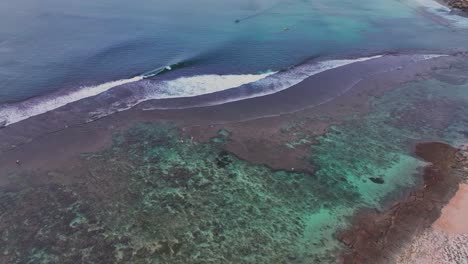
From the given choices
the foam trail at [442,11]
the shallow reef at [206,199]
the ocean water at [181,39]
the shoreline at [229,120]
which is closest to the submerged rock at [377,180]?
the shallow reef at [206,199]

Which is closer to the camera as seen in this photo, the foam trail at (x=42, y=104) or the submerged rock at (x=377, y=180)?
the submerged rock at (x=377, y=180)

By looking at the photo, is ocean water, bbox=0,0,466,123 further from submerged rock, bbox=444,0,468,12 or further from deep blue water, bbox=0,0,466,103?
submerged rock, bbox=444,0,468,12

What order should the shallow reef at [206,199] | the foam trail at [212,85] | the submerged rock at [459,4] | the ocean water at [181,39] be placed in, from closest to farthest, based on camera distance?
the shallow reef at [206,199] < the foam trail at [212,85] < the ocean water at [181,39] < the submerged rock at [459,4]

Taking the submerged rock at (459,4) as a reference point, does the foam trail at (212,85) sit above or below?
below

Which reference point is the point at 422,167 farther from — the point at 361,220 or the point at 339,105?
the point at 339,105

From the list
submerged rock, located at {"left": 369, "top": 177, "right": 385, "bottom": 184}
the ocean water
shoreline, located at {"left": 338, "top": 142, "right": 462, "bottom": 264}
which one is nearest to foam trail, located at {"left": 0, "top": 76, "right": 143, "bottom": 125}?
the ocean water

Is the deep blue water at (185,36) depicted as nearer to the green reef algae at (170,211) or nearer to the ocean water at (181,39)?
the ocean water at (181,39)
